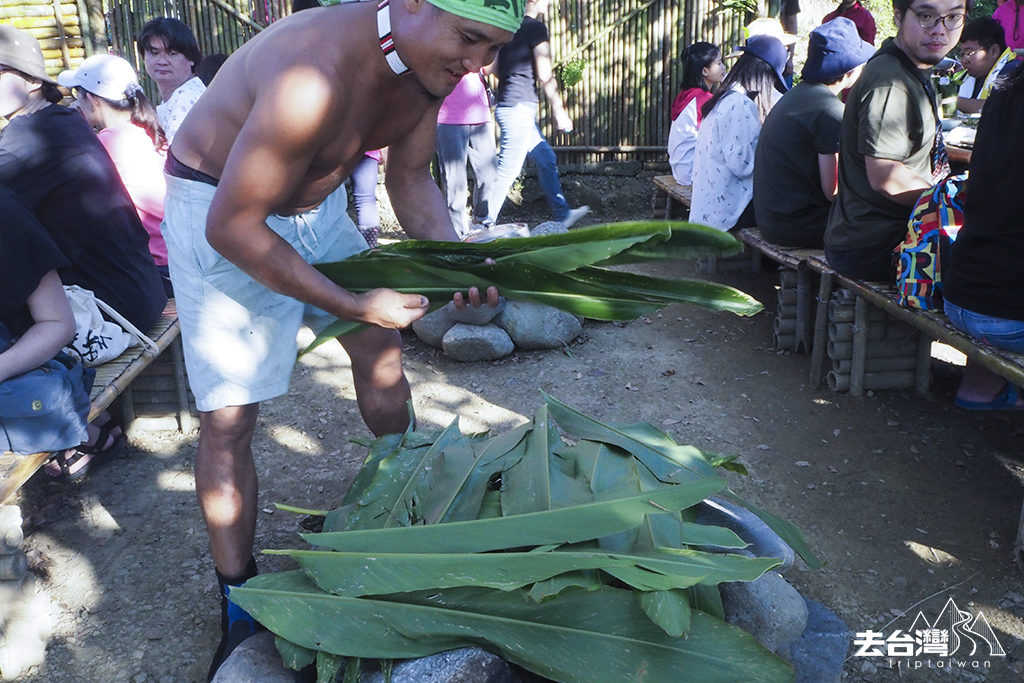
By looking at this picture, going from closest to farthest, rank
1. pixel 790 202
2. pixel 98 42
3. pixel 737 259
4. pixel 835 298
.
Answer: pixel 835 298 < pixel 790 202 < pixel 737 259 < pixel 98 42

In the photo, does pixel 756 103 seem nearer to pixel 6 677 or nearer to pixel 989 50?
pixel 989 50

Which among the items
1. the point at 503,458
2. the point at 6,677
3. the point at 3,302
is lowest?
the point at 6,677

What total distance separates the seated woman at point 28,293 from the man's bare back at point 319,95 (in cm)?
74

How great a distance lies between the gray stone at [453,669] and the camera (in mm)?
2109

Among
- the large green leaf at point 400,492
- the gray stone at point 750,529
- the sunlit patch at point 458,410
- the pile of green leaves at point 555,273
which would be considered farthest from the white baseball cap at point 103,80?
the gray stone at point 750,529

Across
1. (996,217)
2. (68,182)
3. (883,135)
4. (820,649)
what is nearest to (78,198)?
(68,182)

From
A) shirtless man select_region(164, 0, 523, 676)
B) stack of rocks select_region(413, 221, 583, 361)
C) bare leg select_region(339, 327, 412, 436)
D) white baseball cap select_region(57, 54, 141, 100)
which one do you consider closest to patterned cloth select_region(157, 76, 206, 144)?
white baseball cap select_region(57, 54, 141, 100)

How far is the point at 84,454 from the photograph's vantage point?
13.2ft

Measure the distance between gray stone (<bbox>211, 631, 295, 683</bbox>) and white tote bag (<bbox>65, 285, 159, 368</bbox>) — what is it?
1741 millimetres

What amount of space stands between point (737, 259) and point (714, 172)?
0.92 metres

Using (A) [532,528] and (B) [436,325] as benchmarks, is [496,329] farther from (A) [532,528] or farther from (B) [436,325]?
(A) [532,528]

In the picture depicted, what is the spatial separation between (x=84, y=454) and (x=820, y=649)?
10.3ft

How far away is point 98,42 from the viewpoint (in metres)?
8.13

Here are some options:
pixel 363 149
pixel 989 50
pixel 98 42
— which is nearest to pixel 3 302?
pixel 363 149
